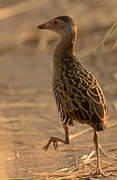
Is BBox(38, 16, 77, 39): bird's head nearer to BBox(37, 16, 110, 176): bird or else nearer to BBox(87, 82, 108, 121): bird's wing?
BBox(37, 16, 110, 176): bird

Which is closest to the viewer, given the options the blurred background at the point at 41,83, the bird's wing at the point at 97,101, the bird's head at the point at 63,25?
the bird's wing at the point at 97,101

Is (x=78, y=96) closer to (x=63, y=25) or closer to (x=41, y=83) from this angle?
(x=63, y=25)

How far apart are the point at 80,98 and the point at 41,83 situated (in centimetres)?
414

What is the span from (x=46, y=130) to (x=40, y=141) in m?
0.51

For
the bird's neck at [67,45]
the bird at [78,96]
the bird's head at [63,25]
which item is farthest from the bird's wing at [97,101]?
the bird's head at [63,25]

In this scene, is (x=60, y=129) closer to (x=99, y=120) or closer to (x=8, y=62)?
(x=99, y=120)

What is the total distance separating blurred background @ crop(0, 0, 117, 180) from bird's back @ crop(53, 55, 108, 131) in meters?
0.60

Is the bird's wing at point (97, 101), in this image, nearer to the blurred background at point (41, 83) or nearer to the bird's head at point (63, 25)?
the blurred background at point (41, 83)

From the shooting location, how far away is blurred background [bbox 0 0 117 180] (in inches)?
247

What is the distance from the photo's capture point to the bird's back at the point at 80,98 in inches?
220

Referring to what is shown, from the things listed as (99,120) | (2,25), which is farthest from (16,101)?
(2,25)

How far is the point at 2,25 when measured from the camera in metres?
12.8

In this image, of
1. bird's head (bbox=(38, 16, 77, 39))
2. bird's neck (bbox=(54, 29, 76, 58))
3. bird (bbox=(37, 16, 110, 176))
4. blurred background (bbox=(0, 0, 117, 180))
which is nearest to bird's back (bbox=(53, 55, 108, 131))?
bird (bbox=(37, 16, 110, 176))

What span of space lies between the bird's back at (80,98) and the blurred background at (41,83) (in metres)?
0.60
